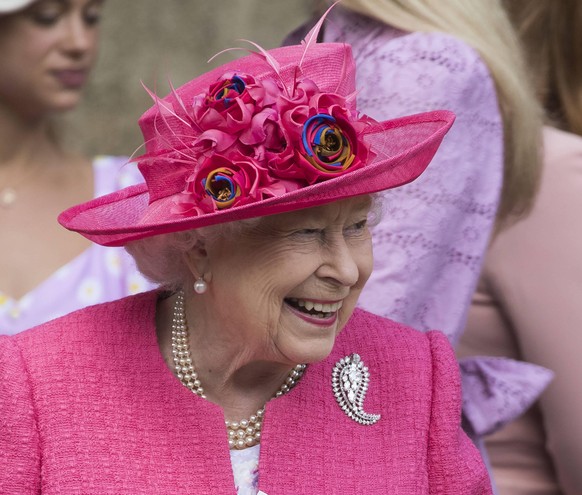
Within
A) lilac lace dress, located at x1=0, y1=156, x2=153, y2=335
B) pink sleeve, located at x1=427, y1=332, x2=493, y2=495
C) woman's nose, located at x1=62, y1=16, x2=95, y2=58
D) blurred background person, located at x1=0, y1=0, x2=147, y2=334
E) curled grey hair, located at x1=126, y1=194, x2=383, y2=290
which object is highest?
woman's nose, located at x1=62, y1=16, x2=95, y2=58

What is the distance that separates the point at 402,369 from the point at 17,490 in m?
0.75

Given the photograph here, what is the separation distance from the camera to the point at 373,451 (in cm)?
211

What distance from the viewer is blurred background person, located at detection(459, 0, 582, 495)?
2797 mm

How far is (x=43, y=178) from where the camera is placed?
310cm

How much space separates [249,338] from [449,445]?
18.2 inches

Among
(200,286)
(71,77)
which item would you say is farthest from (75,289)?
(200,286)

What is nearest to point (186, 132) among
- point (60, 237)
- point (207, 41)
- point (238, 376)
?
point (238, 376)

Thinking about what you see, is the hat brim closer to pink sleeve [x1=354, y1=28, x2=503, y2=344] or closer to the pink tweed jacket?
the pink tweed jacket

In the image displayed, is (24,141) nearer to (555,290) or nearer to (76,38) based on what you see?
(76,38)

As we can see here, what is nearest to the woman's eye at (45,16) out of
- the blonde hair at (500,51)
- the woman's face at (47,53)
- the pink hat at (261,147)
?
the woman's face at (47,53)

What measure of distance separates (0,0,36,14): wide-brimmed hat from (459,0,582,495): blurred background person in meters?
1.32

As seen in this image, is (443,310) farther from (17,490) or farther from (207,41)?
(207,41)

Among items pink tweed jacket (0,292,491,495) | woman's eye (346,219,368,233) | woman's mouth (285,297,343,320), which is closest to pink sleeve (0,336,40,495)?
pink tweed jacket (0,292,491,495)

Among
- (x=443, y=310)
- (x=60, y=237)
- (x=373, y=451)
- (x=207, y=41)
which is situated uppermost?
(x=207, y=41)
